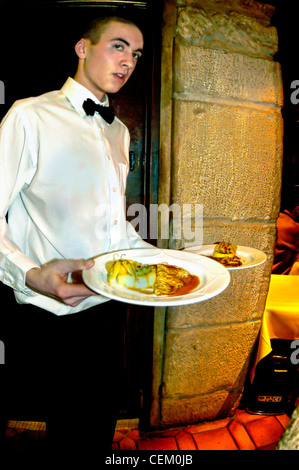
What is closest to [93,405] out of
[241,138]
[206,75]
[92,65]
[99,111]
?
[99,111]

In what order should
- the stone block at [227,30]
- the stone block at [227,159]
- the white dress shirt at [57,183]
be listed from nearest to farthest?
the white dress shirt at [57,183], the stone block at [227,30], the stone block at [227,159]

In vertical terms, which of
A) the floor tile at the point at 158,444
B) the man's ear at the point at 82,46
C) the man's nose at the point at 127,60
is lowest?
the floor tile at the point at 158,444

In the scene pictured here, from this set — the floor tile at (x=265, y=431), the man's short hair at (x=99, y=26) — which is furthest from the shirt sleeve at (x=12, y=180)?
the floor tile at (x=265, y=431)

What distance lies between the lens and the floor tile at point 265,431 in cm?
246

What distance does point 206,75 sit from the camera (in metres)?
2.02

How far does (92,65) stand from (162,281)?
1.27 metres

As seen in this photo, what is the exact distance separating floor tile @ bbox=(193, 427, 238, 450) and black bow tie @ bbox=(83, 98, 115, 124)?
9.06 feet

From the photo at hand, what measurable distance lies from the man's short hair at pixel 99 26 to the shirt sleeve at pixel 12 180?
61cm

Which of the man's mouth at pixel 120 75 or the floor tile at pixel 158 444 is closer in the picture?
the man's mouth at pixel 120 75

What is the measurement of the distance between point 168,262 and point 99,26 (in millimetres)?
1364

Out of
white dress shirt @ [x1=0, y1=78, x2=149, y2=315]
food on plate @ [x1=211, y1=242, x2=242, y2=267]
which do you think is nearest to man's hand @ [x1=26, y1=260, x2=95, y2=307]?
white dress shirt @ [x1=0, y1=78, x2=149, y2=315]

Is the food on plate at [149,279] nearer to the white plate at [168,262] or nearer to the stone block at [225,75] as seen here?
the white plate at [168,262]

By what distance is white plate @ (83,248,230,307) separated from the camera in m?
1.00

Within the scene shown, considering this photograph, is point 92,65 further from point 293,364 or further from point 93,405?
point 293,364
